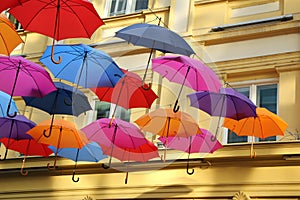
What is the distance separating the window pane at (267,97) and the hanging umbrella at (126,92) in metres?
3.64

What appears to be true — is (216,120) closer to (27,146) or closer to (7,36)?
(7,36)

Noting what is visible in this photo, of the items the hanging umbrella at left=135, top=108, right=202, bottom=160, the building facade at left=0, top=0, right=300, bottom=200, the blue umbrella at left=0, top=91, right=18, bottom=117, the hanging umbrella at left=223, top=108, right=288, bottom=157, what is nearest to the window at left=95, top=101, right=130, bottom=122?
the building facade at left=0, top=0, right=300, bottom=200

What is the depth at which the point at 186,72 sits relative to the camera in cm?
741

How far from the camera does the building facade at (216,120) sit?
9.19 m

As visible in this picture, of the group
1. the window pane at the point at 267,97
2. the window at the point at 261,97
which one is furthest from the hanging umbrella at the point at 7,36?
the window pane at the point at 267,97

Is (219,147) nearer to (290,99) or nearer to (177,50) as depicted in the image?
(290,99)

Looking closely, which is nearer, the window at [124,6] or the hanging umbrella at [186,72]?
the hanging umbrella at [186,72]

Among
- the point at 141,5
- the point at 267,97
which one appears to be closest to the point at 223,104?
the point at 267,97

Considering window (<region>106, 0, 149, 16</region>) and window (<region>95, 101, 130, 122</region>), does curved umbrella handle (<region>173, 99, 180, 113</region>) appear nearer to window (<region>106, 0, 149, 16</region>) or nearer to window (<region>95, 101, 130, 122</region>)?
window (<region>95, 101, 130, 122</region>)

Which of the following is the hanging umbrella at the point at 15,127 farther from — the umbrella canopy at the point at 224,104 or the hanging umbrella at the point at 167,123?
the umbrella canopy at the point at 224,104

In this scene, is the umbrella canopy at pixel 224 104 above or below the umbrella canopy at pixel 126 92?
above

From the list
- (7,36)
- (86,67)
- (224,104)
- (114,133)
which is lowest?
(114,133)

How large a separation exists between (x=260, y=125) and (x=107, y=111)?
2.56m

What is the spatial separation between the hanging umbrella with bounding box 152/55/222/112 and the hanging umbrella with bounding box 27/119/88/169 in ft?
7.95
